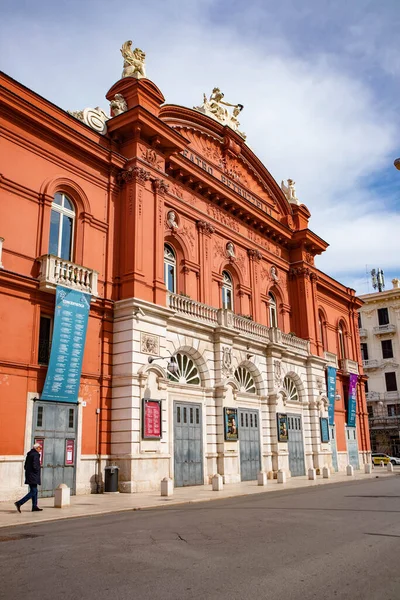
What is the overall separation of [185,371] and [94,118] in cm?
1092

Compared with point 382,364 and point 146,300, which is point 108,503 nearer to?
point 146,300

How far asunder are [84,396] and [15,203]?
6861mm

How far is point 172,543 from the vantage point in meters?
8.91

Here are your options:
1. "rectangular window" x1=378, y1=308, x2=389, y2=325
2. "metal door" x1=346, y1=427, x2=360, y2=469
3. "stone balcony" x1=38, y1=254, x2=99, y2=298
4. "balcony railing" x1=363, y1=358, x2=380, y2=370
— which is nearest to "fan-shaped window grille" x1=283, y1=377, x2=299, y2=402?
"metal door" x1=346, y1=427, x2=360, y2=469

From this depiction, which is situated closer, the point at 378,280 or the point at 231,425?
the point at 231,425

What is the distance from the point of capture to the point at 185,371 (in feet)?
77.3

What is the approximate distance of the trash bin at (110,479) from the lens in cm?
1881

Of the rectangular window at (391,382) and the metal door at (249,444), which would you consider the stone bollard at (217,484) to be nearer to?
the metal door at (249,444)

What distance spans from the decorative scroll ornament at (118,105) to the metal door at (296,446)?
1743 centimetres

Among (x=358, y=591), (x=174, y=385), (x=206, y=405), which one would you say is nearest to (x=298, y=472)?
(x=206, y=405)

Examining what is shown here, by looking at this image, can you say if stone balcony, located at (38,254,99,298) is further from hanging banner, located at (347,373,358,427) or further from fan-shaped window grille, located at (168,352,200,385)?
hanging banner, located at (347,373,358,427)

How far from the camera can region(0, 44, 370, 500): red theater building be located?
18203mm

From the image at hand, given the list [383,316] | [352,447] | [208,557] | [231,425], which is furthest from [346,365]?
[208,557]

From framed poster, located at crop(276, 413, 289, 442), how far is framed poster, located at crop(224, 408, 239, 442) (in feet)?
12.8
